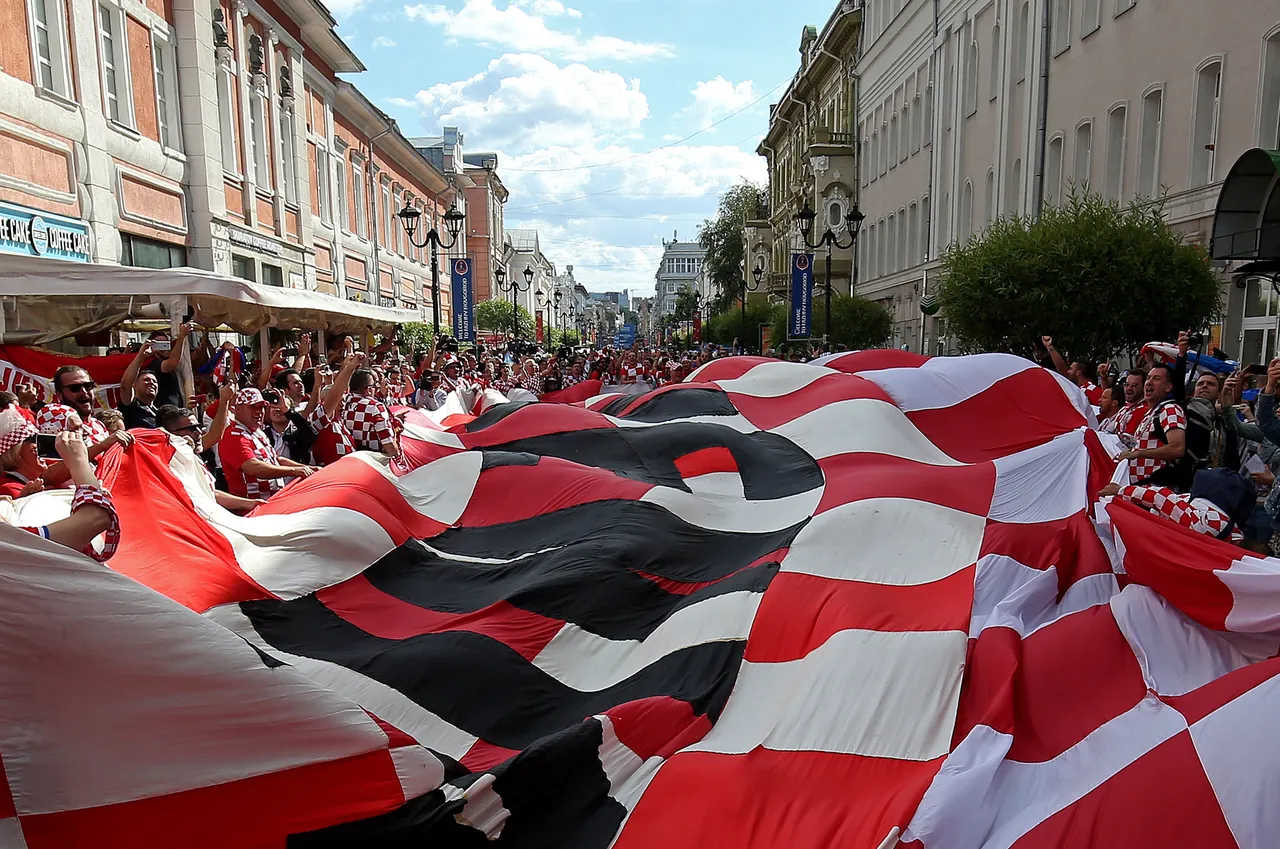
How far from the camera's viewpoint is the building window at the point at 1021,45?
21.4 m

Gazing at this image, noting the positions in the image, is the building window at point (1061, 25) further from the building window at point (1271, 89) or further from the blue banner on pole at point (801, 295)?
the blue banner on pole at point (801, 295)

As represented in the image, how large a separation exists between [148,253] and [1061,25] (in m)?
20.9

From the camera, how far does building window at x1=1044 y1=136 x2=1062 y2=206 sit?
19672 millimetres

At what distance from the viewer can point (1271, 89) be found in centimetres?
1236

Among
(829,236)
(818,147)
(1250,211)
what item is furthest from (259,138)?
(818,147)

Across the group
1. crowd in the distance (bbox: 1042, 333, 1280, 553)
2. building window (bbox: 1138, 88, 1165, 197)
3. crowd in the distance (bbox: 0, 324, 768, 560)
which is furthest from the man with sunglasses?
building window (bbox: 1138, 88, 1165, 197)

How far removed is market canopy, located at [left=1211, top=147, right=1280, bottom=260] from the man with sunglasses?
1143cm

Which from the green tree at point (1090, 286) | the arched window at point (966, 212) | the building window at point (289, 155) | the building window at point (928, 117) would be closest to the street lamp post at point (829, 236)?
the arched window at point (966, 212)

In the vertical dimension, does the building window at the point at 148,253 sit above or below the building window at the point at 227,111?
below

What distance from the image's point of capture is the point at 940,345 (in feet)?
87.7

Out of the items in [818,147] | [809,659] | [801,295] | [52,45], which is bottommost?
[809,659]

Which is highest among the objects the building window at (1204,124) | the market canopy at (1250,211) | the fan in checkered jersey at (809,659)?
the building window at (1204,124)

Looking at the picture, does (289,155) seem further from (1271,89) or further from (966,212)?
(1271,89)

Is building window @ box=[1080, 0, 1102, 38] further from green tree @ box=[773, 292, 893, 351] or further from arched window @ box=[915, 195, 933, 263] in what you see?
green tree @ box=[773, 292, 893, 351]
